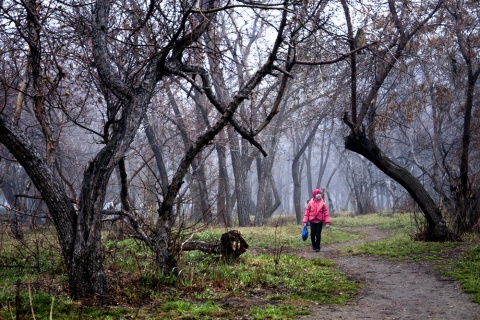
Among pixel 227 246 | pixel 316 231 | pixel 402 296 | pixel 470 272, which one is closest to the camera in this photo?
pixel 402 296

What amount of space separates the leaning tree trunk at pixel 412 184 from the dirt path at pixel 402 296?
3073 millimetres

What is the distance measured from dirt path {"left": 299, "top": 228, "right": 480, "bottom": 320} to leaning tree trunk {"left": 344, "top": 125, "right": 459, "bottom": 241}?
3.07 meters

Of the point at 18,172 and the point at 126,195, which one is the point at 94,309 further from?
the point at 18,172

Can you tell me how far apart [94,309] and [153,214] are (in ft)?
10.5

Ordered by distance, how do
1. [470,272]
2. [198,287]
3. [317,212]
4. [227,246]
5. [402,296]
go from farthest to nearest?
[317,212] < [227,246] < [470,272] < [402,296] < [198,287]

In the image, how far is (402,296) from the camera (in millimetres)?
7484

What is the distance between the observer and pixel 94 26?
719cm

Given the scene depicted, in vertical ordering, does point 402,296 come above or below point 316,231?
below

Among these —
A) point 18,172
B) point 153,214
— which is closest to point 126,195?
point 153,214

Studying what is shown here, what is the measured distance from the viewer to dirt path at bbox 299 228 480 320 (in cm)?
620

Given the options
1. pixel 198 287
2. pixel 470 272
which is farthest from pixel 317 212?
pixel 198 287

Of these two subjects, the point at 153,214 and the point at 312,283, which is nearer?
the point at 312,283

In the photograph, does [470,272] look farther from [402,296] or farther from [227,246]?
[227,246]

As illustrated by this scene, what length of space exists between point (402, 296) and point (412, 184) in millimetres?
6662
